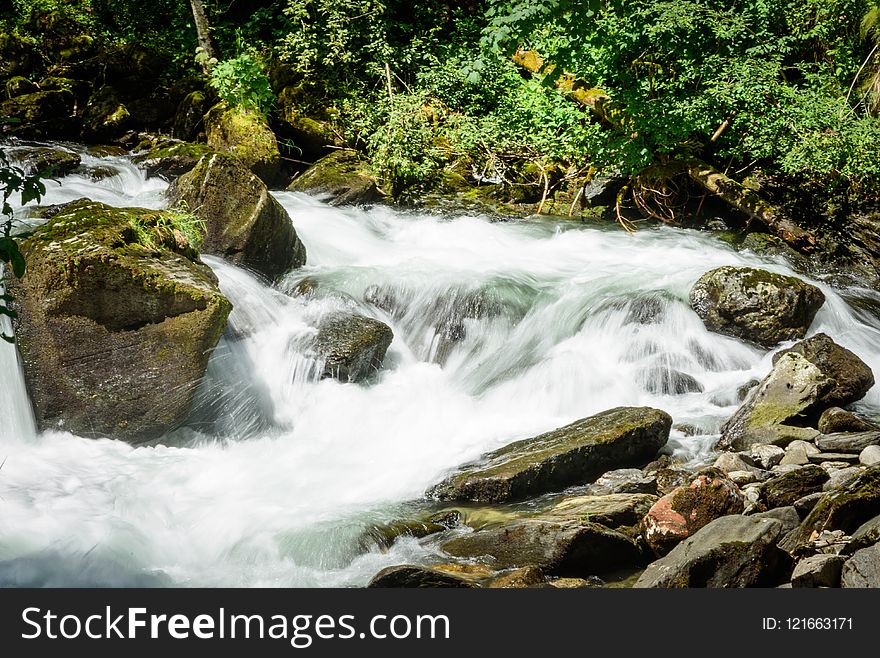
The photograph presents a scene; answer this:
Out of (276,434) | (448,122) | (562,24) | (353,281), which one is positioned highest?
(562,24)

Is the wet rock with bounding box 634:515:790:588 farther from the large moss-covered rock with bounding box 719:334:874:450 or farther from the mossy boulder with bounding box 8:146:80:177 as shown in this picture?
the mossy boulder with bounding box 8:146:80:177

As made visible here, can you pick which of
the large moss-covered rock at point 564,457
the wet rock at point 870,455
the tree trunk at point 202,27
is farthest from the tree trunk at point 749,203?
the tree trunk at point 202,27

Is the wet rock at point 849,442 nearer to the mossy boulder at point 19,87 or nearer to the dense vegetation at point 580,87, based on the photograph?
the dense vegetation at point 580,87

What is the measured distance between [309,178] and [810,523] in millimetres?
10555

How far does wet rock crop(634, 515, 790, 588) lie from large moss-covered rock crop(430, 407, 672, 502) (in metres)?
1.93

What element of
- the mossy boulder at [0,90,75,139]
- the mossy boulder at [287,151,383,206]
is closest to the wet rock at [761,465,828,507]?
the mossy boulder at [287,151,383,206]

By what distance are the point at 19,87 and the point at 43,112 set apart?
1.01 m

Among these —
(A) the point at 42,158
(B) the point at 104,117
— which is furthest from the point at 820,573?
(B) the point at 104,117

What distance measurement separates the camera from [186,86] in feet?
48.7

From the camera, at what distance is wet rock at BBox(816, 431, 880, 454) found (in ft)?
19.7

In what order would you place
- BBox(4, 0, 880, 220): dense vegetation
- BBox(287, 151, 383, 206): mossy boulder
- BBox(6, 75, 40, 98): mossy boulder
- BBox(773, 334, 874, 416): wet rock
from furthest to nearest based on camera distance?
BBox(6, 75, 40, 98): mossy boulder → BBox(287, 151, 383, 206): mossy boulder → BBox(4, 0, 880, 220): dense vegetation → BBox(773, 334, 874, 416): wet rock
